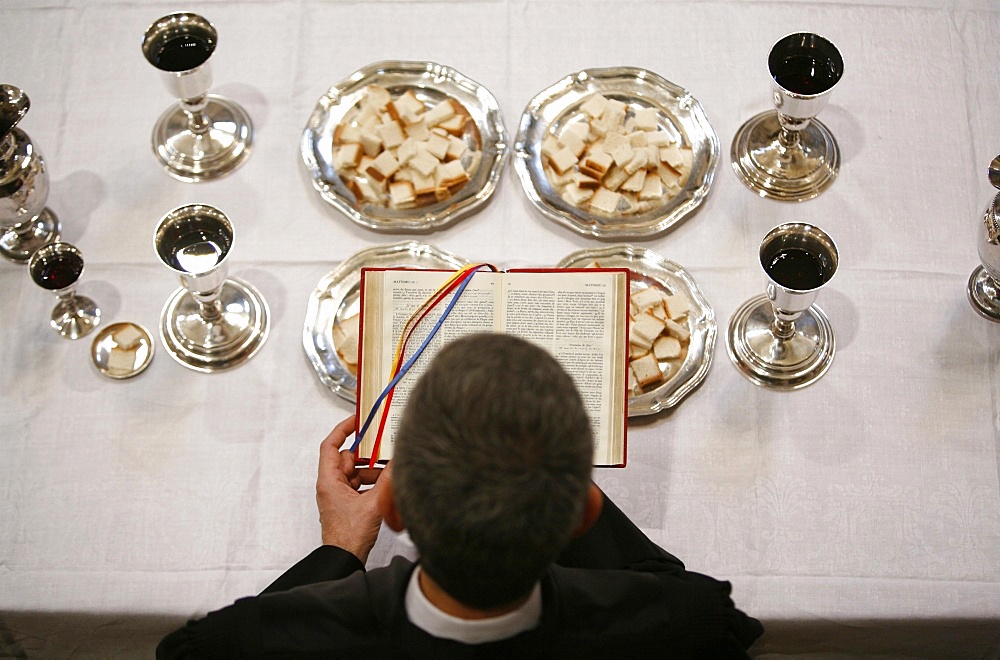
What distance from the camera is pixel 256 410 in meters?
1.70

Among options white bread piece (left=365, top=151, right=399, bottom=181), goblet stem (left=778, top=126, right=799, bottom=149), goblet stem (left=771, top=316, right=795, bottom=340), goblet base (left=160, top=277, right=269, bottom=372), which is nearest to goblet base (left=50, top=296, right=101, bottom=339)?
goblet base (left=160, top=277, right=269, bottom=372)

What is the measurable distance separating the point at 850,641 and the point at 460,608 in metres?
0.83

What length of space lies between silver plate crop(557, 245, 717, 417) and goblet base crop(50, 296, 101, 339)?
886 millimetres

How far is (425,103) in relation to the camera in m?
1.93

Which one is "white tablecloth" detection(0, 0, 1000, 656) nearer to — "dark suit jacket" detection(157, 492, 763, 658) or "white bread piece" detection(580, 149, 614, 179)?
"white bread piece" detection(580, 149, 614, 179)

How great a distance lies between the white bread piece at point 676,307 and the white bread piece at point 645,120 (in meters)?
0.37

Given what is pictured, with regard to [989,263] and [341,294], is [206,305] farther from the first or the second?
[989,263]

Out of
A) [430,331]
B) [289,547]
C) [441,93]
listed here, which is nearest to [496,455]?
[430,331]

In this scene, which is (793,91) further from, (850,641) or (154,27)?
(154,27)

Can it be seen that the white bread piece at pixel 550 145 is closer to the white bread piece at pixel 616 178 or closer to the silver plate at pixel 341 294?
the white bread piece at pixel 616 178

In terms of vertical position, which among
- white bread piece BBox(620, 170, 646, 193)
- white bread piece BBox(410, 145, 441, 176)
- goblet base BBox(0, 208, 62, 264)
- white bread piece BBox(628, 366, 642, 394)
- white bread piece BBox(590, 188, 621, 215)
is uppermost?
white bread piece BBox(410, 145, 441, 176)

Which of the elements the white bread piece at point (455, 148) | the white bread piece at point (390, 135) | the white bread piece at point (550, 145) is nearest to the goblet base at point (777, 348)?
the white bread piece at point (550, 145)

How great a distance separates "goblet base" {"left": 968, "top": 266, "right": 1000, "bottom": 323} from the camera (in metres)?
1.73

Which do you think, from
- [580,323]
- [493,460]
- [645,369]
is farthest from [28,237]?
[493,460]
